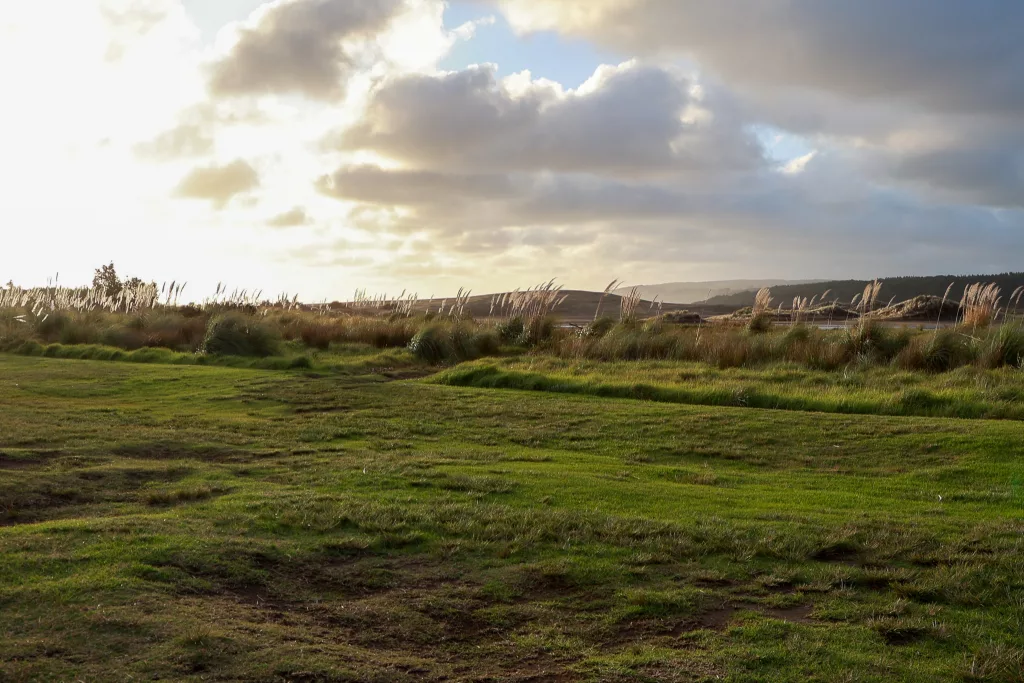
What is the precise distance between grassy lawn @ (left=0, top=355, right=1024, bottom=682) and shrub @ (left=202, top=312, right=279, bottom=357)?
9101mm

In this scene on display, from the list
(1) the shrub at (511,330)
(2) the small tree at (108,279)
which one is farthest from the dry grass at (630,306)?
(2) the small tree at (108,279)

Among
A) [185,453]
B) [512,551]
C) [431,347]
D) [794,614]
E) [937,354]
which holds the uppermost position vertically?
[431,347]

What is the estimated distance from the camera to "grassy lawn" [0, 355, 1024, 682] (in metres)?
3.93

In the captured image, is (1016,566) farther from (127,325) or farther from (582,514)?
(127,325)

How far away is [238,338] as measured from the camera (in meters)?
19.8

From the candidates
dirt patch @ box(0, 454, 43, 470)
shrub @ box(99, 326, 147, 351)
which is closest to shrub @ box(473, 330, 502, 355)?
shrub @ box(99, 326, 147, 351)

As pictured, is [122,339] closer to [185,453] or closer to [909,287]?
[185,453]

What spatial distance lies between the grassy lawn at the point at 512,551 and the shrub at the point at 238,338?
910 cm

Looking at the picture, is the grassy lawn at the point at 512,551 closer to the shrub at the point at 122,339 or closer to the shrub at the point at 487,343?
the shrub at the point at 487,343

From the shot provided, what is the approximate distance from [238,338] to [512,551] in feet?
51.3

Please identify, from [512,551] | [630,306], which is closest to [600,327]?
[630,306]

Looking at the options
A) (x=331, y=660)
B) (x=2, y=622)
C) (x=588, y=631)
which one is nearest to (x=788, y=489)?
(x=588, y=631)

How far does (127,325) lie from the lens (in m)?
23.2

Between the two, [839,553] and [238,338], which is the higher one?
[238,338]
